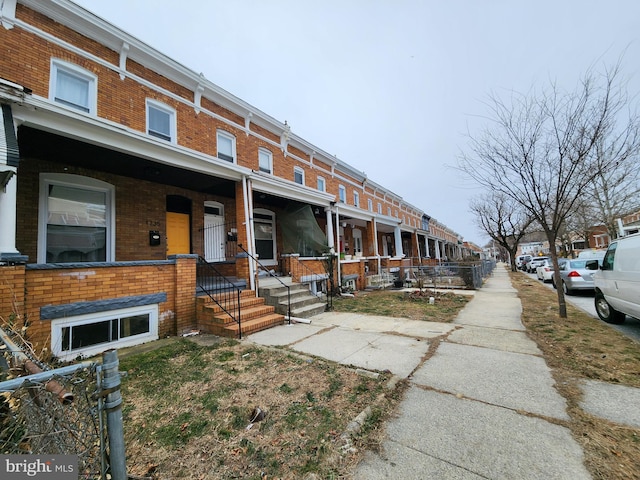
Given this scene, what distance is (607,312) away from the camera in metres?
6.83

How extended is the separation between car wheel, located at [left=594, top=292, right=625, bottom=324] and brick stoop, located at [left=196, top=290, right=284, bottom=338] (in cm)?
821

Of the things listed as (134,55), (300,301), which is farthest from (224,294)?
(134,55)

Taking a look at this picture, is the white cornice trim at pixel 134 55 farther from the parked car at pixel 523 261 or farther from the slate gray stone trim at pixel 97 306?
the parked car at pixel 523 261

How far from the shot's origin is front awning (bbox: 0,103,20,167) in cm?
412

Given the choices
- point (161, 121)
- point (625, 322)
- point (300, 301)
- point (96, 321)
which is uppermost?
point (161, 121)

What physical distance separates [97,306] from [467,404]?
251 inches

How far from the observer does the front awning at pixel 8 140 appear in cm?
412

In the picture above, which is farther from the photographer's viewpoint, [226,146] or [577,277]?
[577,277]

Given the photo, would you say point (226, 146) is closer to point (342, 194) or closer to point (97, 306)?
point (97, 306)

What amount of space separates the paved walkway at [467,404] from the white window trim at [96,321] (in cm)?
227

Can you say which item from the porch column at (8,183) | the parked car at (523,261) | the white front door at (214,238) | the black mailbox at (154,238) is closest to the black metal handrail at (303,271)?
the white front door at (214,238)

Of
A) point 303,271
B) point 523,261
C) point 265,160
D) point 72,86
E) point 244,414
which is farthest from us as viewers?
point 523,261

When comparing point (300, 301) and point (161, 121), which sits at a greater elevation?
point (161, 121)

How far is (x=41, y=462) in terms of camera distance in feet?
4.85
